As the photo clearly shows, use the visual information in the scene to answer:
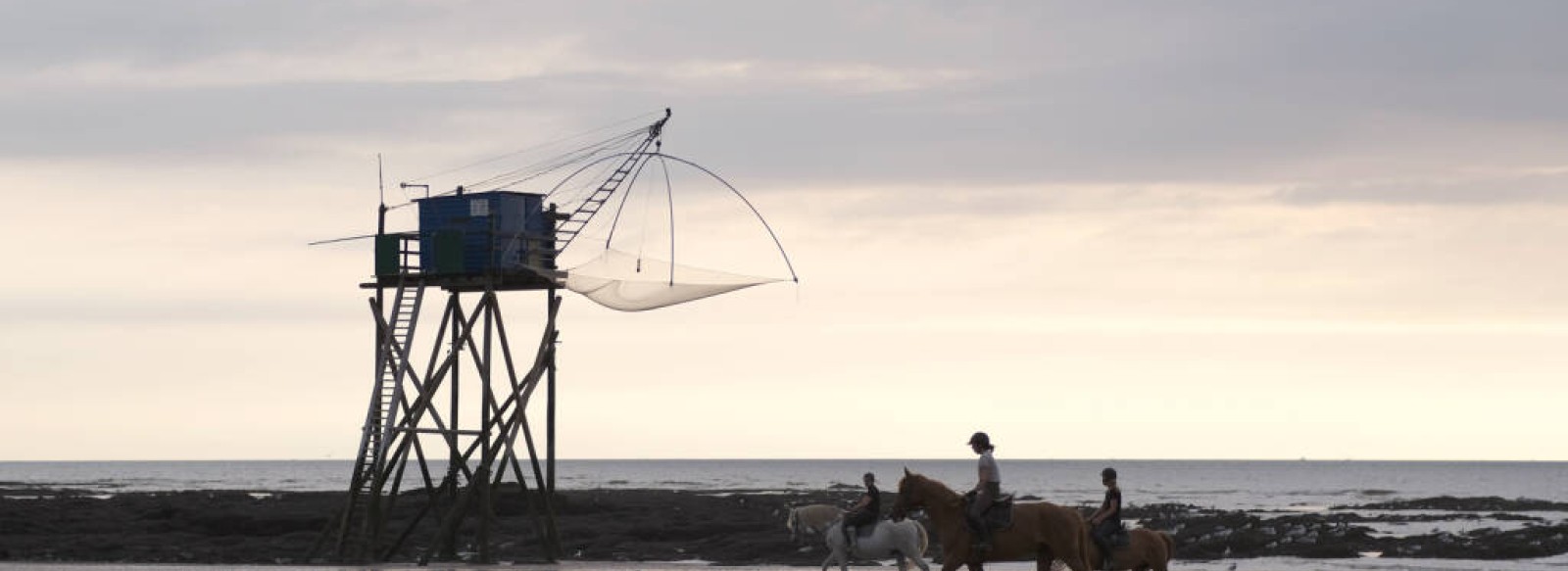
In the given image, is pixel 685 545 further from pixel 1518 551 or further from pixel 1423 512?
pixel 1423 512

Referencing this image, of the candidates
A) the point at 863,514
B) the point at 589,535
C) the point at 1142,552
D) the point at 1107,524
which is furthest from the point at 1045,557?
the point at 589,535

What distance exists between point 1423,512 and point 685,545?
45.9 meters

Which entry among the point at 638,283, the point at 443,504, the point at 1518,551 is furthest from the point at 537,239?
the point at 1518,551

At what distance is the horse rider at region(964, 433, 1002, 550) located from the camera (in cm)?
2848

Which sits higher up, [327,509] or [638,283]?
[638,283]

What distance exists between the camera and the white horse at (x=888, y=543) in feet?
108

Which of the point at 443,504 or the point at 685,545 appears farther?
the point at 685,545

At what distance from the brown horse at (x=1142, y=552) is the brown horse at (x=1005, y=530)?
4.33 ft

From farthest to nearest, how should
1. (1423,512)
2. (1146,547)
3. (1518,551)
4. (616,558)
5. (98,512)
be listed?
(1423,512) → (98,512) → (1518,551) → (616,558) → (1146,547)

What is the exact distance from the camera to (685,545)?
180 ft

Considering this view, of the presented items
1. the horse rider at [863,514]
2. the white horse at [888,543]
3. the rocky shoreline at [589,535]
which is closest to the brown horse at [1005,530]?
the white horse at [888,543]

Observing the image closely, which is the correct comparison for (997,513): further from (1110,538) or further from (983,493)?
(1110,538)

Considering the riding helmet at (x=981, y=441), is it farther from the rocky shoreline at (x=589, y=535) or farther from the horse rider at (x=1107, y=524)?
the rocky shoreline at (x=589, y=535)

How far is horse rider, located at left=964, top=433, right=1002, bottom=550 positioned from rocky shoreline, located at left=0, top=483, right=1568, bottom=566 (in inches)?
786
